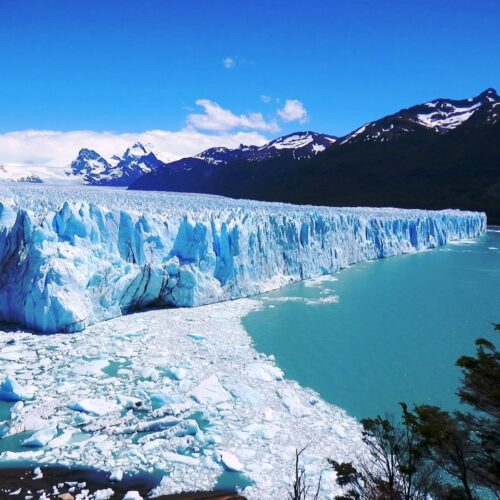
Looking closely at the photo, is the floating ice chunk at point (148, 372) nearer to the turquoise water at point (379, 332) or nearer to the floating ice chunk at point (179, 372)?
the floating ice chunk at point (179, 372)

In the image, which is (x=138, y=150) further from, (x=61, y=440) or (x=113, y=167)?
(x=61, y=440)

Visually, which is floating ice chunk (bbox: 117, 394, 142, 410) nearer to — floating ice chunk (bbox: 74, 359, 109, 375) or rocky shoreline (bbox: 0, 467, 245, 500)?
floating ice chunk (bbox: 74, 359, 109, 375)

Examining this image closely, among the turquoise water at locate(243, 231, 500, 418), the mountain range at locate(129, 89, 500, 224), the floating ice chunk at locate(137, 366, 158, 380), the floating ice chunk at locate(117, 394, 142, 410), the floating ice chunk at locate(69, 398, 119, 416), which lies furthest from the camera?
the mountain range at locate(129, 89, 500, 224)

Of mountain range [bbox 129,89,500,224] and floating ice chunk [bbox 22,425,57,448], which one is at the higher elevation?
mountain range [bbox 129,89,500,224]

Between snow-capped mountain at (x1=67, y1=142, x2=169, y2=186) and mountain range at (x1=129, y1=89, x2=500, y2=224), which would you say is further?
snow-capped mountain at (x1=67, y1=142, x2=169, y2=186)

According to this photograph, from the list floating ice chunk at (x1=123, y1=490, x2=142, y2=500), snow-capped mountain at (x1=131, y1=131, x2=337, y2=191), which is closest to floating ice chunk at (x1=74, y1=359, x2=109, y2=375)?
floating ice chunk at (x1=123, y1=490, x2=142, y2=500)

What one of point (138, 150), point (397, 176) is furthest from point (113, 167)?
point (397, 176)

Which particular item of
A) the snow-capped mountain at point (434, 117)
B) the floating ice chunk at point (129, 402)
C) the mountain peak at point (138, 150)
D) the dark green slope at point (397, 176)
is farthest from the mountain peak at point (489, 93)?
the mountain peak at point (138, 150)
